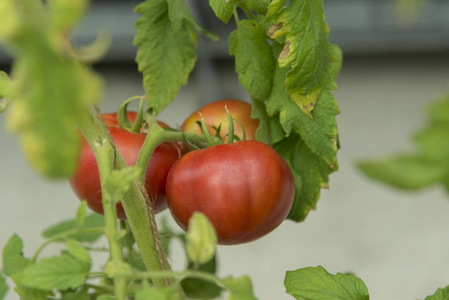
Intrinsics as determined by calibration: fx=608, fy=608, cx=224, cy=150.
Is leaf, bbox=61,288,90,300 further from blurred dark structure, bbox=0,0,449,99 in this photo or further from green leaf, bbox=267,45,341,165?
blurred dark structure, bbox=0,0,449,99

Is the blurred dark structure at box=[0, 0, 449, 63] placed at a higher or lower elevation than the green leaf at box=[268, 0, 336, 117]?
lower

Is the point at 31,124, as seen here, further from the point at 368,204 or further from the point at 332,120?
the point at 368,204

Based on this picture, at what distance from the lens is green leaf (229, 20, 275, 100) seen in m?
0.37

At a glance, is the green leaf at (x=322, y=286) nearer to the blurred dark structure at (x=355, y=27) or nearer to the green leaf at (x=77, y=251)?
the green leaf at (x=77, y=251)

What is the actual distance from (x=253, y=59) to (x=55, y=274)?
19 centimetres

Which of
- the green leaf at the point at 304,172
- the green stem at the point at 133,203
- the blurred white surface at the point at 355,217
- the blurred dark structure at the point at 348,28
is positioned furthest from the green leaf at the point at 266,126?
the blurred dark structure at the point at 348,28

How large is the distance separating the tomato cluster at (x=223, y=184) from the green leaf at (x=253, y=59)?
0.04 m

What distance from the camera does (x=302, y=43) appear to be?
331mm

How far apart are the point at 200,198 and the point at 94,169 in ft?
0.22

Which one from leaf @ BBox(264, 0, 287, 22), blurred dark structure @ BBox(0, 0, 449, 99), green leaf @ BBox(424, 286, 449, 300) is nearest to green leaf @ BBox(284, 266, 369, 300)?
green leaf @ BBox(424, 286, 449, 300)

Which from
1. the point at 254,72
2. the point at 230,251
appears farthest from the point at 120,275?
the point at 230,251

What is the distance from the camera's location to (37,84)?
135 millimetres

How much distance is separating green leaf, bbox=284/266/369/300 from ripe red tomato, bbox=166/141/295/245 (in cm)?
4

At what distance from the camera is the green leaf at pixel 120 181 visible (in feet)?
0.74
